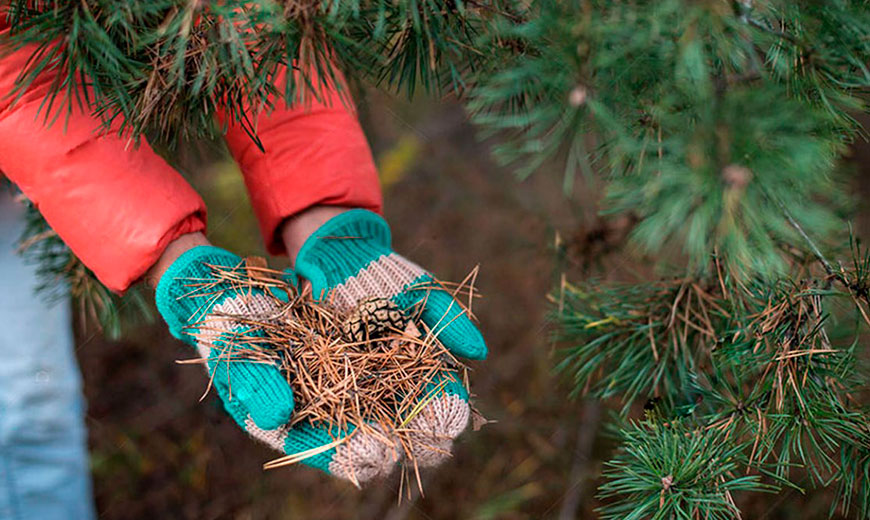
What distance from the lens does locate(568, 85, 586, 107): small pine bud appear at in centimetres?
43

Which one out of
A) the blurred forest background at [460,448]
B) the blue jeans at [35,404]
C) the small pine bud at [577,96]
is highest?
the small pine bud at [577,96]

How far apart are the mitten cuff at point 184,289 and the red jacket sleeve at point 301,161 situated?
12cm

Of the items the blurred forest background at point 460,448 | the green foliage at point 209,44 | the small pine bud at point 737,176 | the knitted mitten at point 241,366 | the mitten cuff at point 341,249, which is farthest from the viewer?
the blurred forest background at point 460,448

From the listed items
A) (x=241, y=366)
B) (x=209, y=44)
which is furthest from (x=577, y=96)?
(x=241, y=366)

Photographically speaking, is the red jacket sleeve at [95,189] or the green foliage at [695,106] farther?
the red jacket sleeve at [95,189]

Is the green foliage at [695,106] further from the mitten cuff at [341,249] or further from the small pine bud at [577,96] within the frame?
the mitten cuff at [341,249]

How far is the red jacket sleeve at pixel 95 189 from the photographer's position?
66cm

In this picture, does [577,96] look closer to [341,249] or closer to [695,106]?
[695,106]

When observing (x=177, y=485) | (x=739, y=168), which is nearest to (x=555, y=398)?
(x=177, y=485)

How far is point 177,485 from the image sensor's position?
127cm

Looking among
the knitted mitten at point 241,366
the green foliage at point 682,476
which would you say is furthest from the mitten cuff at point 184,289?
the green foliage at point 682,476

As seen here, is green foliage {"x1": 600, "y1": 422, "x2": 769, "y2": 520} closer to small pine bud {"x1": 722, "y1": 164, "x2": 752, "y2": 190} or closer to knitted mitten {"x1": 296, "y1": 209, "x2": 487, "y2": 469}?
knitted mitten {"x1": 296, "y1": 209, "x2": 487, "y2": 469}

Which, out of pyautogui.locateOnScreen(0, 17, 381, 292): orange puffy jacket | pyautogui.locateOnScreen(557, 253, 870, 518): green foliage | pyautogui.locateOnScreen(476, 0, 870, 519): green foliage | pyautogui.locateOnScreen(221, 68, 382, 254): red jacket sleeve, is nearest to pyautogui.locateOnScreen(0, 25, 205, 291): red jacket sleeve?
pyautogui.locateOnScreen(0, 17, 381, 292): orange puffy jacket

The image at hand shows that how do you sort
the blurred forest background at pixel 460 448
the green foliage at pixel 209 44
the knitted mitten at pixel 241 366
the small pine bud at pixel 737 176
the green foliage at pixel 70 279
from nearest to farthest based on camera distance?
the small pine bud at pixel 737 176 → the green foliage at pixel 209 44 → the knitted mitten at pixel 241 366 → the green foliage at pixel 70 279 → the blurred forest background at pixel 460 448
